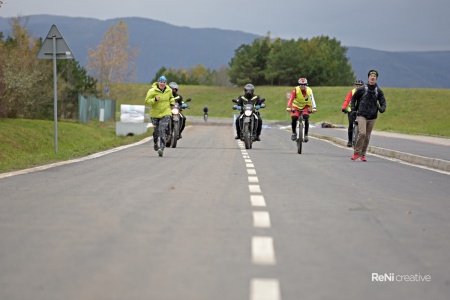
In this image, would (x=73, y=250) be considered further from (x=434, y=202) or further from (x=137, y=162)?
Result: (x=137, y=162)

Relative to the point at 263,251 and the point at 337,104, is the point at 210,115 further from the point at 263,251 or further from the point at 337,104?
the point at 263,251

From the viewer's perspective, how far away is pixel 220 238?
6.82m

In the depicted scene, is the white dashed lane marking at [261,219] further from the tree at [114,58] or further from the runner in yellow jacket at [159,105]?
the tree at [114,58]

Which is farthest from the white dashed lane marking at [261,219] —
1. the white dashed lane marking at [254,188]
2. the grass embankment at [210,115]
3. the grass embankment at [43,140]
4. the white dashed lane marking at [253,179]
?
the grass embankment at [43,140]

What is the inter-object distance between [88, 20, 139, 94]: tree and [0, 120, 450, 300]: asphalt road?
83.0 m

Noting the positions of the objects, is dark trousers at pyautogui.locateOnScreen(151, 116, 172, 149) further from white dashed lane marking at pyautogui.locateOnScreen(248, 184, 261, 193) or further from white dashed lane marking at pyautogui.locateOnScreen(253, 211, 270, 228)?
→ white dashed lane marking at pyautogui.locateOnScreen(253, 211, 270, 228)

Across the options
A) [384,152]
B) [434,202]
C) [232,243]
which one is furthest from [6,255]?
[384,152]

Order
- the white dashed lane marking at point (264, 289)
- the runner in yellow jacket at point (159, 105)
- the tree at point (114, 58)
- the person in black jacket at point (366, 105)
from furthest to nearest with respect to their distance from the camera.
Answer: the tree at point (114, 58) < the runner in yellow jacket at point (159, 105) < the person in black jacket at point (366, 105) < the white dashed lane marking at point (264, 289)

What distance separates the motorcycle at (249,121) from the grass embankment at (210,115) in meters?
4.13

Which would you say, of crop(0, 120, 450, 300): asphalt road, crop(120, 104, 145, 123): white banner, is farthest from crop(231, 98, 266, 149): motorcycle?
crop(120, 104, 145, 123): white banner

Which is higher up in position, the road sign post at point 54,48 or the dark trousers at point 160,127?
the road sign post at point 54,48

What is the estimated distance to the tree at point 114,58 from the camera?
94.6 metres

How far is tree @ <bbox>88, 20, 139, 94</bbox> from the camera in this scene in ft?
310

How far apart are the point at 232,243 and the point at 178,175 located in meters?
7.00
